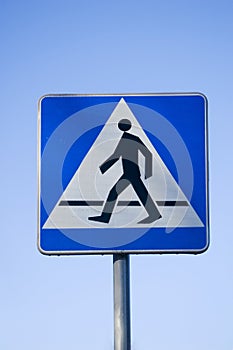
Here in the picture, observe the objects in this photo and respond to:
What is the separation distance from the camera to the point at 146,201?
8.57 feet

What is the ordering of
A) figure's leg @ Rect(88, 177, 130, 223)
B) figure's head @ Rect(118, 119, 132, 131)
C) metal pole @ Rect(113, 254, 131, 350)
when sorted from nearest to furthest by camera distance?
metal pole @ Rect(113, 254, 131, 350)
figure's leg @ Rect(88, 177, 130, 223)
figure's head @ Rect(118, 119, 132, 131)

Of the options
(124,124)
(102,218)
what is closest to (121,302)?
(102,218)

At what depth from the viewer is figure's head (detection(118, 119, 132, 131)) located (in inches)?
107

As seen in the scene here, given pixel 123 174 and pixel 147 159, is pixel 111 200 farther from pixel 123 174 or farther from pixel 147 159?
pixel 147 159

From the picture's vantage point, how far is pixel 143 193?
2.62m

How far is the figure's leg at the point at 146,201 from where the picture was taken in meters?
2.61

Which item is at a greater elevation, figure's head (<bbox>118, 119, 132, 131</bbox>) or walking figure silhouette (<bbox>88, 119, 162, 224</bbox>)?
A: figure's head (<bbox>118, 119, 132, 131</bbox>)

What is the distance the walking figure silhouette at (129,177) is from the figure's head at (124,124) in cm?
4

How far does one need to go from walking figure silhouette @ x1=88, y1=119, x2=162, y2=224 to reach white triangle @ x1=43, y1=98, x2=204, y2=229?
2cm

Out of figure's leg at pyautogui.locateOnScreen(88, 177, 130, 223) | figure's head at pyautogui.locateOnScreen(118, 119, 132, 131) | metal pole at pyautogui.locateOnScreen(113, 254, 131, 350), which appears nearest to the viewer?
metal pole at pyautogui.locateOnScreen(113, 254, 131, 350)

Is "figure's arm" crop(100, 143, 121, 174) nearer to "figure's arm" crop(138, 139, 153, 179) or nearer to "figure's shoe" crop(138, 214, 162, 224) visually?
"figure's arm" crop(138, 139, 153, 179)

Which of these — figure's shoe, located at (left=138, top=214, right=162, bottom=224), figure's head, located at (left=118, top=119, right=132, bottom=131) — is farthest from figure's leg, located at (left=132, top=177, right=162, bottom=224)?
figure's head, located at (left=118, top=119, right=132, bottom=131)

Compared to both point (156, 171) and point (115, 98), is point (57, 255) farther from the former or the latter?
point (115, 98)

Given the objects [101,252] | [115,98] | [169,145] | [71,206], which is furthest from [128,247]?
[115,98]
